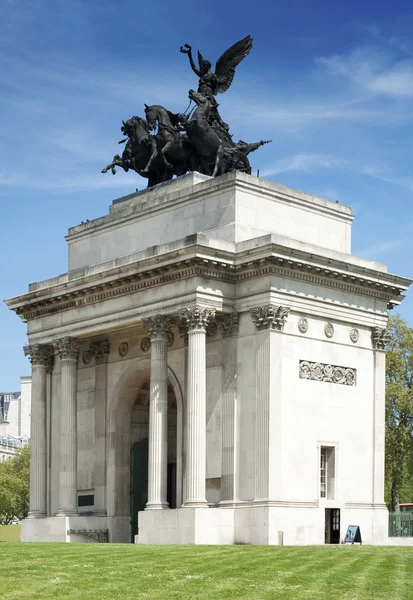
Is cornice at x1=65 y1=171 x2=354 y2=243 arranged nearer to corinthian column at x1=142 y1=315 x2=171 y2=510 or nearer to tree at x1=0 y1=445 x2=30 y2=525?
corinthian column at x1=142 y1=315 x2=171 y2=510

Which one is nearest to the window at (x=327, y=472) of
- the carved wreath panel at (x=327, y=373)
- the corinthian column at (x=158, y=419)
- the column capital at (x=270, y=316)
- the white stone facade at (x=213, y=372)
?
the white stone facade at (x=213, y=372)

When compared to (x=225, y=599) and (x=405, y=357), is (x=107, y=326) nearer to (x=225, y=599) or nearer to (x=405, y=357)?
(x=225, y=599)

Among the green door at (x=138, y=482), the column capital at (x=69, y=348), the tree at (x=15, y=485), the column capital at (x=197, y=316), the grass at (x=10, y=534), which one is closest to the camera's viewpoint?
the column capital at (x=197, y=316)

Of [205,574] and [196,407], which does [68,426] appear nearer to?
[196,407]

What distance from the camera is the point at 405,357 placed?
87.3 meters

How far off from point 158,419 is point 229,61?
1935 cm

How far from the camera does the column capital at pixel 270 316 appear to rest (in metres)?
49.8

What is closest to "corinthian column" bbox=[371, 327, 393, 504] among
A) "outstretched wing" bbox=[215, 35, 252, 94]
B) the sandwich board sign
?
the sandwich board sign

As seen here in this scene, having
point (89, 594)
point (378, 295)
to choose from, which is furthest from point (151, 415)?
point (89, 594)

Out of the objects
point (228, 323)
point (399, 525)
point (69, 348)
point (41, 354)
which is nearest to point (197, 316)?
point (228, 323)

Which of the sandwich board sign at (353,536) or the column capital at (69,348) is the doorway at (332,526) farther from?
the column capital at (69,348)

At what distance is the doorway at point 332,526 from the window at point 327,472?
0.62 m

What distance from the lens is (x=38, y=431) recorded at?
60.4 m

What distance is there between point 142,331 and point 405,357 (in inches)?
1387
